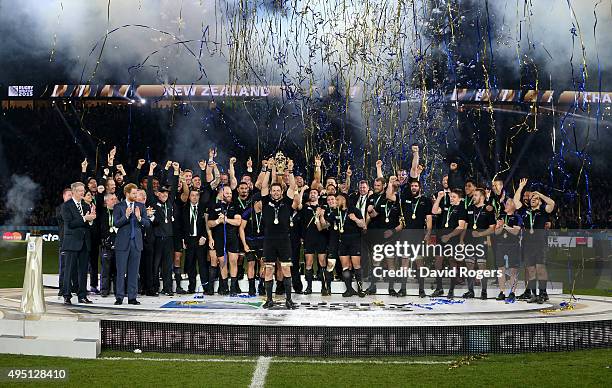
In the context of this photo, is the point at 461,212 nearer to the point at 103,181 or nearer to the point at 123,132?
the point at 103,181

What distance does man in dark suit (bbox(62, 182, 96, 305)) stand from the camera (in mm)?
10711

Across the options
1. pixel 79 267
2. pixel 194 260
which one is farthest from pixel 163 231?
pixel 79 267

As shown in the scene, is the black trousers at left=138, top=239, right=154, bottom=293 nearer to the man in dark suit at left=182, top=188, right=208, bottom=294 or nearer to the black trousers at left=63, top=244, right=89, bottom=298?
the man in dark suit at left=182, top=188, right=208, bottom=294

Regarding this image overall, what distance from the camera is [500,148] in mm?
32250

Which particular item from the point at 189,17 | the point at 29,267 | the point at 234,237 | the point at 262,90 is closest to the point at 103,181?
the point at 234,237

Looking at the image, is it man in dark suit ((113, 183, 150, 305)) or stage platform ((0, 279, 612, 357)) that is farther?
man in dark suit ((113, 183, 150, 305))

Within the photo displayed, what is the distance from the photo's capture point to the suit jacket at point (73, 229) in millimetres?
10719

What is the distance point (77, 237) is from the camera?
35.8 ft

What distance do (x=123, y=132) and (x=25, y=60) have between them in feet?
15.7

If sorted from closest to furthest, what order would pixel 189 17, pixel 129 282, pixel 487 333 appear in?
1. pixel 487 333
2. pixel 129 282
3. pixel 189 17

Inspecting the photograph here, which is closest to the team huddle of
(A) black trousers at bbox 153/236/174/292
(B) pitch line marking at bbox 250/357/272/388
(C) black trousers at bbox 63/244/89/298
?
(A) black trousers at bbox 153/236/174/292

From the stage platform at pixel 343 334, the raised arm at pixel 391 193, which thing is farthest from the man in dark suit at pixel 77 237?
the raised arm at pixel 391 193

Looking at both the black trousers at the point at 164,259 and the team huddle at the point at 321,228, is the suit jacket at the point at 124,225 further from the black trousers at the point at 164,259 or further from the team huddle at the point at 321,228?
the black trousers at the point at 164,259

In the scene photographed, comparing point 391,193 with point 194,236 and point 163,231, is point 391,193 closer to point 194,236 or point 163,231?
point 194,236
